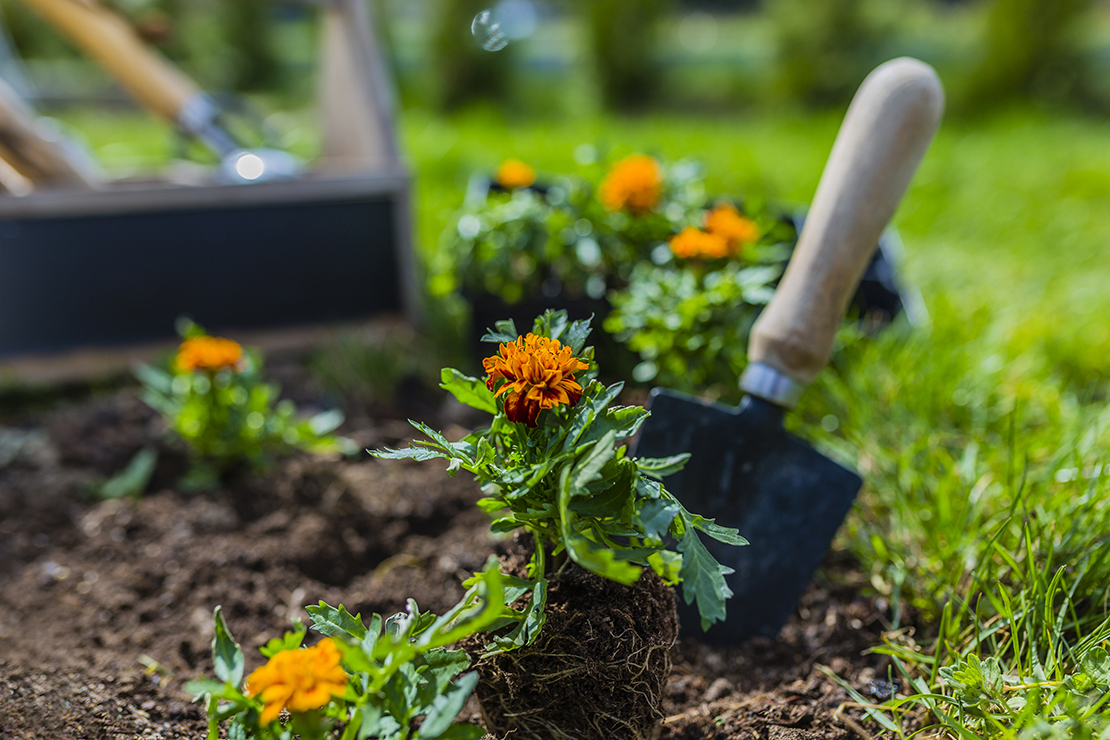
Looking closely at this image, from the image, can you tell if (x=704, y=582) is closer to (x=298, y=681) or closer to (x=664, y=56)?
(x=298, y=681)

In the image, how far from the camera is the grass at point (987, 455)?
915 millimetres

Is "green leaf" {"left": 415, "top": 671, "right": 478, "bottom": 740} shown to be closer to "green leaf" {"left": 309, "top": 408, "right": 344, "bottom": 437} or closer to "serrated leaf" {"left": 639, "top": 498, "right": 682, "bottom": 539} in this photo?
"serrated leaf" {"left": 639, "top": 498, "right": 682, "bottom": 539}

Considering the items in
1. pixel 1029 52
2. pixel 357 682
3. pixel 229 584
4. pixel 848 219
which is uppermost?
pixel 1029 52

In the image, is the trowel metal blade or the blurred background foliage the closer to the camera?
the trowel metal blade

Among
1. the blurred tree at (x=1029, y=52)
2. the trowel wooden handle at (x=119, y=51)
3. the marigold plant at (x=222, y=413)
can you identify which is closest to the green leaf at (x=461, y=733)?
the marigold plant at (x=222, y=413)

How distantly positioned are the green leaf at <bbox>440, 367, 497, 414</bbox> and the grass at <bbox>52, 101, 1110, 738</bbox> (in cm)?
61

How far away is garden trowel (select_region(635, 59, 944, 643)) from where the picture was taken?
1.13 meters

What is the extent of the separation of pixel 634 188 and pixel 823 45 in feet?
20.0

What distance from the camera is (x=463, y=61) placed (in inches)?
288

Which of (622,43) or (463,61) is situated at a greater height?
(622,43)

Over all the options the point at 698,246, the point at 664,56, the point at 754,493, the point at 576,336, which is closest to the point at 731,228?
the point at 698,246

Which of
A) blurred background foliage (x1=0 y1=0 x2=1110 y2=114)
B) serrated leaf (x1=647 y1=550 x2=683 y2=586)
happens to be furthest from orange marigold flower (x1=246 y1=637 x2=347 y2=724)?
blurred background foliage (x1=0 y1=0 x2=1110 y2=114)

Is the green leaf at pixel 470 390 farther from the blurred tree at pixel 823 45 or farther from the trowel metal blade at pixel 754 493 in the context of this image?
the blurred tree at pixel 823 45

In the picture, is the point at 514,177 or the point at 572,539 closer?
the point at 572,539
